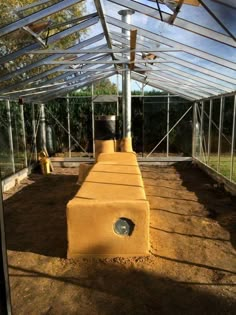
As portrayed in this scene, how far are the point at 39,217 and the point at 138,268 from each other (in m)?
2.42

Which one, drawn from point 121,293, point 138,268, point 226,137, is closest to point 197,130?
point 226,137

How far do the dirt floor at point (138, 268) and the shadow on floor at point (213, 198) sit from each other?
19 mm

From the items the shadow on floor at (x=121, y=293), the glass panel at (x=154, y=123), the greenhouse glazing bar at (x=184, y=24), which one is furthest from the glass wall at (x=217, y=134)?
the shadow on floor at (x=121, y=293)

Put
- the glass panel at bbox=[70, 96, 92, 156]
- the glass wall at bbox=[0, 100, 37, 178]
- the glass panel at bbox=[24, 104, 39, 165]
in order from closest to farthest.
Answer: the glass wall at bbox=[0, 100, 37, 178], the glass panel at bbox=[24, 104, 39, 165], the glass panel at bbox=[70, 96, 92, 156]

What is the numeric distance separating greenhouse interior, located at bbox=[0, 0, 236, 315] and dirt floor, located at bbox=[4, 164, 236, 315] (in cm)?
2

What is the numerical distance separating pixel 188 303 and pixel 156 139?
8.72 m

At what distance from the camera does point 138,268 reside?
142 inches

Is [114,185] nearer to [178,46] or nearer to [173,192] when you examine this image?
[178,46]

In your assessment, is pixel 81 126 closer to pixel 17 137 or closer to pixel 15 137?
pixel 17 137

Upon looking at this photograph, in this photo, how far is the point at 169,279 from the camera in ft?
11.1

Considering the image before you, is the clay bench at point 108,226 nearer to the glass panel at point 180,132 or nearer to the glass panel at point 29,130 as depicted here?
the glass panel at point 29,130

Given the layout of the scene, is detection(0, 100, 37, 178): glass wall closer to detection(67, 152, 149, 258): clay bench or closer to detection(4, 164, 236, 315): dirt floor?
detection(4, 164, 236, 315): dirt floor

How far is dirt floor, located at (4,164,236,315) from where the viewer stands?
2.94 meters

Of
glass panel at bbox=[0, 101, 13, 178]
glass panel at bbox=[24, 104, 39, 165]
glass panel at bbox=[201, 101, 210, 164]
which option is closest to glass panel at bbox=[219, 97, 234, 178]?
glass panel at bbox=[201, 101, 210, 164]
